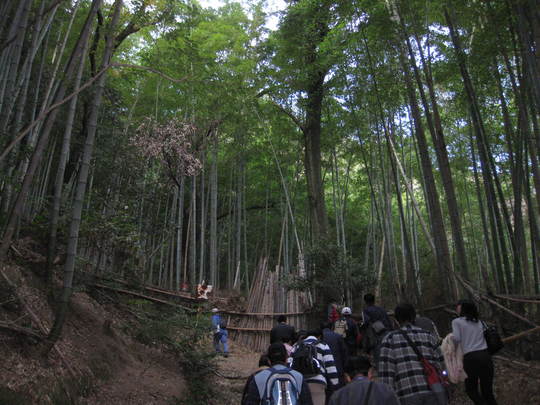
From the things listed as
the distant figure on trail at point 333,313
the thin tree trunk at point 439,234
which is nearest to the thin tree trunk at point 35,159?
the distant figure on trail at point 333,313

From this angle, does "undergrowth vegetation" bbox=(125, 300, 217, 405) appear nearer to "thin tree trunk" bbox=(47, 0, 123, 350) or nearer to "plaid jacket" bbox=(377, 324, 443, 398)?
"thin tree trunk" bbox=(47, 0, 123, 350)

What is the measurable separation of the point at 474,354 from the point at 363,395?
1584 mm

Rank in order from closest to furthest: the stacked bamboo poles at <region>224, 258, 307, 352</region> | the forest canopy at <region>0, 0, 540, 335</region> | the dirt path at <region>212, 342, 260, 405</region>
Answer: the forest canopy at <region>0, 0, 540, 335</region>, the dirt path at <region>212, 342, 260, 405</region>, the stacked bamboo poles at <region>224, 258, 307, 352</region>

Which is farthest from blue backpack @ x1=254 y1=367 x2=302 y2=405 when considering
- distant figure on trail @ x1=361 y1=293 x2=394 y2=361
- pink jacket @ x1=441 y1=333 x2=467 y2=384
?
distant figure on trail @ x1=361 y1=293 x2=394 y2=361

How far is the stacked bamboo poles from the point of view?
8062 mm

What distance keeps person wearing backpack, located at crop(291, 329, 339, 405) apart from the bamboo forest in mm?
66

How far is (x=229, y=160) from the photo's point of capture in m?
12.3

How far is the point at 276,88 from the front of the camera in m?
8.60

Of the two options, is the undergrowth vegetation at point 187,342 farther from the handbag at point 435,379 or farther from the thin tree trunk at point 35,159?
the handbag at point 435,379

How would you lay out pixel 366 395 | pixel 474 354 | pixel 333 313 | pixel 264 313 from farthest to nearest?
pixel 264 313, pixel 333 313, pixel 474 354, pixel 366 395

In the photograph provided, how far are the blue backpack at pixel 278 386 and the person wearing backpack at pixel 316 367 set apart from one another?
78 centimetres

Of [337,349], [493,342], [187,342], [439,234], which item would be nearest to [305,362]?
[337,349]

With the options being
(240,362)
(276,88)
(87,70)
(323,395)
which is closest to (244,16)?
(276,88)

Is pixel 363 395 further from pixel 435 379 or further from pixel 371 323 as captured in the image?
pixel 371 323
